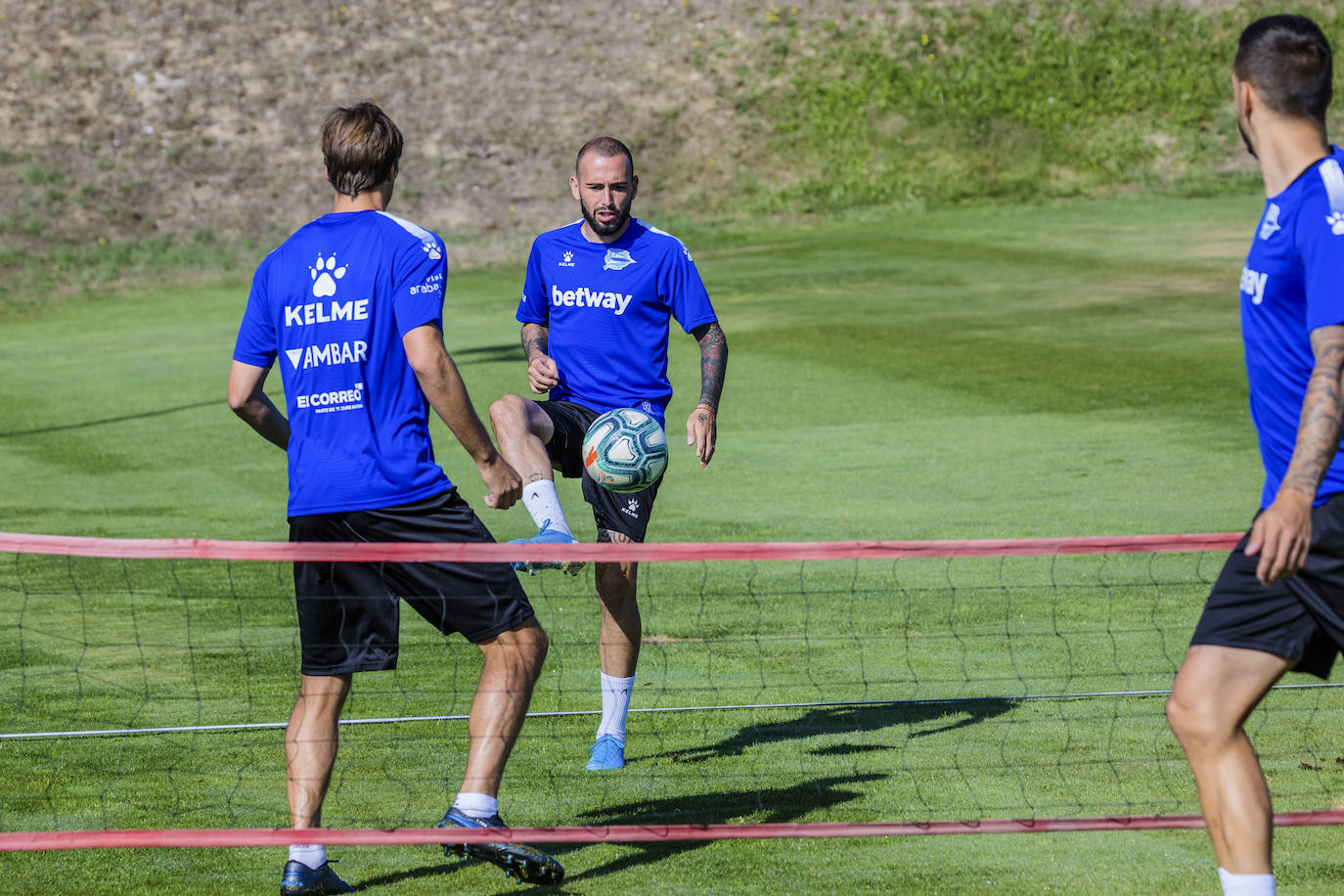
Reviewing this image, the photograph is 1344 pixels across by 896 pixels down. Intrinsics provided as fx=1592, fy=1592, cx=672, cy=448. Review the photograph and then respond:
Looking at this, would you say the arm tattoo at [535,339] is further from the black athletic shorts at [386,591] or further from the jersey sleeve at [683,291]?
the black athletic shorts at [386,591]

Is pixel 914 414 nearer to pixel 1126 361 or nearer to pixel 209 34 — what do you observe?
pixel 1126 361

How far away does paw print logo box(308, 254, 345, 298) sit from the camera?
17.3ft

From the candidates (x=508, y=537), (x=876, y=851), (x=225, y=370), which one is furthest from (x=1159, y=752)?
(x=225, y=370)

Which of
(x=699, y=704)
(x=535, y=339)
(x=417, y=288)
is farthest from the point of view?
(x=699, y=704)

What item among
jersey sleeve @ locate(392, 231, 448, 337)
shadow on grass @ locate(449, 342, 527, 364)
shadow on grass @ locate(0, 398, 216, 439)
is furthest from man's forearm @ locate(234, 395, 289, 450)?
shadow on grass @ locate(449, 342, 527, 364)

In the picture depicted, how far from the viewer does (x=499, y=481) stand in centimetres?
539

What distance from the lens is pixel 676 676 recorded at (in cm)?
834

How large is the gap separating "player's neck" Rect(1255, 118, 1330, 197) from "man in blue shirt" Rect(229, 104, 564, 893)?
8.29 ft

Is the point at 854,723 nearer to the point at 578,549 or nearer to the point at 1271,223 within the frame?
the point at 578,549

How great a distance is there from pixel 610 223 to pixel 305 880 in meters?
3.41

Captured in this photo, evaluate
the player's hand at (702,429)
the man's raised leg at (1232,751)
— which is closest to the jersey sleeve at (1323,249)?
the man's raised leg at (1232,751)

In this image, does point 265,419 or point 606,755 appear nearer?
point 265,419

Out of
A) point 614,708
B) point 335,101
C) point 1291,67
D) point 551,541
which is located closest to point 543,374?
point 551,541

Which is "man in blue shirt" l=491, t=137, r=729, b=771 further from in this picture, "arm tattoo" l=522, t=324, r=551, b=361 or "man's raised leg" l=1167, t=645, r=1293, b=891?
"man's raised leg" l=1167, t=645, r=1293, b=891
